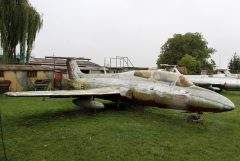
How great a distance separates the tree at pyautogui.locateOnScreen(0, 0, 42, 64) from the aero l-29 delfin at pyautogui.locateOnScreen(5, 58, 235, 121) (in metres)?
13.2

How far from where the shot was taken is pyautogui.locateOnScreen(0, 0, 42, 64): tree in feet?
73.3

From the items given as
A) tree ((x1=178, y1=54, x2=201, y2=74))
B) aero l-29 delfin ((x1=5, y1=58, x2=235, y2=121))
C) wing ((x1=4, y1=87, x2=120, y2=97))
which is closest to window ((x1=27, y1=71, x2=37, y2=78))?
aero l-29 delfin ((x1=5, y1=58, x2=235, y2=121))

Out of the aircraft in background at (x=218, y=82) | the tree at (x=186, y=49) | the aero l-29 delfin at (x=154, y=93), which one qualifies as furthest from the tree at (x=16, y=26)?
the tree at (x=186, y=49)

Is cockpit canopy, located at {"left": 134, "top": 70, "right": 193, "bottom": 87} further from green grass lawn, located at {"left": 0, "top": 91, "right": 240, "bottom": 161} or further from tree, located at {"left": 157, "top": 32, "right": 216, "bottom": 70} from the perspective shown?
tree, located at {"left": 157, "top": 32, "right": 216, "bottom": 70}

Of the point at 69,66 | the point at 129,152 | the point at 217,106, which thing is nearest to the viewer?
the point at 129,152

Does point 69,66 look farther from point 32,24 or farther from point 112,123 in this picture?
point 32,24

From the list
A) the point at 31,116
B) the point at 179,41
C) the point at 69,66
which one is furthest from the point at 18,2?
the point at 179,41

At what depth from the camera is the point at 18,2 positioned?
76.1 feet

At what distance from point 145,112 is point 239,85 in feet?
42.4

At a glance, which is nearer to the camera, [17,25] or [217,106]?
[217,106]

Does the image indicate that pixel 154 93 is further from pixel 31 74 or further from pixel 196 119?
pixel 31 74

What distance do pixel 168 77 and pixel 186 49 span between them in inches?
2168

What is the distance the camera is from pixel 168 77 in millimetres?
10156

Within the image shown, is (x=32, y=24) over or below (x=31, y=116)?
over
